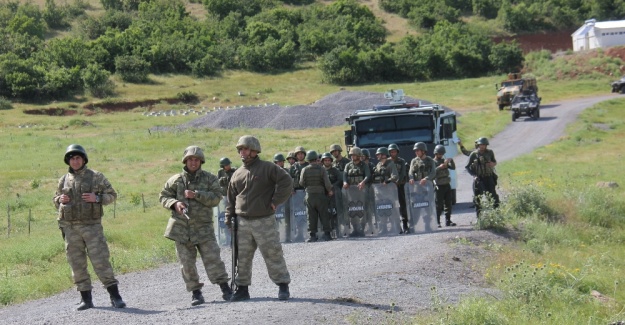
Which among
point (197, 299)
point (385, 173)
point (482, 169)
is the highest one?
point (385, 173)

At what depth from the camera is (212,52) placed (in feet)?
305

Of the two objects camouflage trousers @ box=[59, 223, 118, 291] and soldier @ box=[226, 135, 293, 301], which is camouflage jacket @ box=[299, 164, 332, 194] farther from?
camouflage trousers @ box=[59, 223, 118, 291]

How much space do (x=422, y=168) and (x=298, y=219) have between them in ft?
8.95

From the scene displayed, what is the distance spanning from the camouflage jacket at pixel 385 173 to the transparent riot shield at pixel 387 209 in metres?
0.16

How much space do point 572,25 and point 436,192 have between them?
9721 centimetres

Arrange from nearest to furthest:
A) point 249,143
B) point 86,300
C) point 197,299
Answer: point 249,143 < point 197,299 < point 86,300

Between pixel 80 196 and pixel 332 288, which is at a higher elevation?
pixel 80 196

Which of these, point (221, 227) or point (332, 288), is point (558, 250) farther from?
point (332, 288)

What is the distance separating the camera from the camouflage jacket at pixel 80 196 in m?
11.1

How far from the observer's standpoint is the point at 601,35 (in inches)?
3578

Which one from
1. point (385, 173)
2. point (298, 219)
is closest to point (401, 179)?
point (385, 173)

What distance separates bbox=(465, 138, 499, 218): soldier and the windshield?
3253mm

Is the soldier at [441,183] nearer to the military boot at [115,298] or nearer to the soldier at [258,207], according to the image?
the soldier at [258,207]

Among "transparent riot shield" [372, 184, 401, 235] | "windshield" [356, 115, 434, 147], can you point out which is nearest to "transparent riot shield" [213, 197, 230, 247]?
"transparent riot shield" [372, 184, 401, 235]
